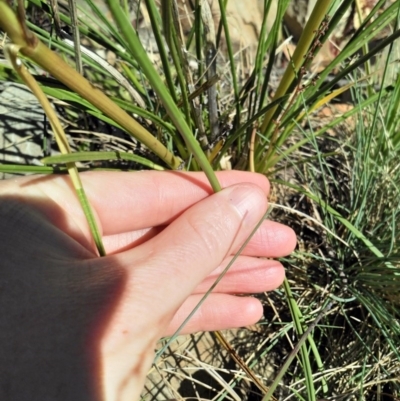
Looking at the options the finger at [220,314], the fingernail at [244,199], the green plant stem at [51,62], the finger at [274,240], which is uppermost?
the green plant stem at [51,62]

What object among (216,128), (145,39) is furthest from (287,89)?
(145,39)

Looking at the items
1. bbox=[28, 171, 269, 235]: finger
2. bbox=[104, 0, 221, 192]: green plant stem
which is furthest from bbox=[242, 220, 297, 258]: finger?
bbox=[104, 0, 221, 192]: green plant stem

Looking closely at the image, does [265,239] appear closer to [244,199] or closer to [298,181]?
[244,199]

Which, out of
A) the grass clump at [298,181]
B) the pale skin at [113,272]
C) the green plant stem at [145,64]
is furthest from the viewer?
the grass clump at [298,181]

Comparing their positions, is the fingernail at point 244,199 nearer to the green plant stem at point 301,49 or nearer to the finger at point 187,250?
the finger at point 187,250

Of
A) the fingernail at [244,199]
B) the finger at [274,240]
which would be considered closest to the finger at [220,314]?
the finger at [274,240]

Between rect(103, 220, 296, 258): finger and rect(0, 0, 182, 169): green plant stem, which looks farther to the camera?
rect(103, 220, 296, 258): finger

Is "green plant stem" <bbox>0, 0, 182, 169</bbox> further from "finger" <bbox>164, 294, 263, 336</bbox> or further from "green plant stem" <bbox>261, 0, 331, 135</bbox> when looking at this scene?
"finger" <bbox>164, 294, 263, 336</bbox>

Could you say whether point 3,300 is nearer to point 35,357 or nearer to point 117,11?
point 35,357
